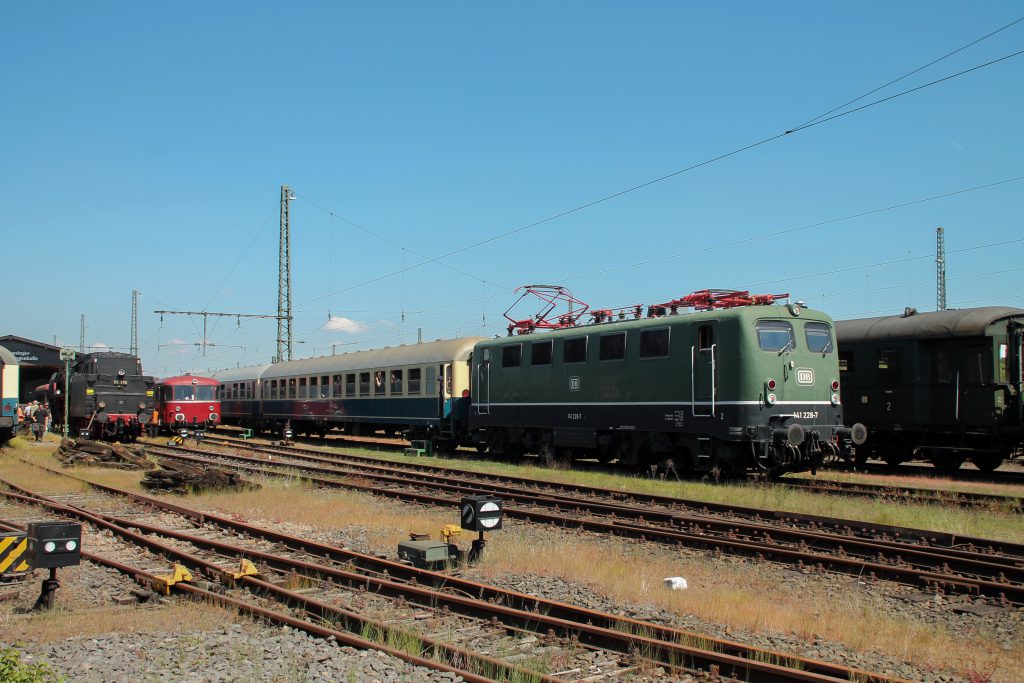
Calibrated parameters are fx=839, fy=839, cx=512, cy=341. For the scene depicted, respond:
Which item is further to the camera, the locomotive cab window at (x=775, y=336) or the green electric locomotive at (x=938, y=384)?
the green electric locomotive at (x=938, y=384)

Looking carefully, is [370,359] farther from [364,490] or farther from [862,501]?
[862,501]

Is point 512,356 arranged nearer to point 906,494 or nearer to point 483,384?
point 483,384

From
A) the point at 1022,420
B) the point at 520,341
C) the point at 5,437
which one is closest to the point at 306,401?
the point at 5,437

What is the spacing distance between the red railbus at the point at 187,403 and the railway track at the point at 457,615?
25037 mm

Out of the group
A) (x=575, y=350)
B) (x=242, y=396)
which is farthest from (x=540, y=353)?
(x=242, y=396)

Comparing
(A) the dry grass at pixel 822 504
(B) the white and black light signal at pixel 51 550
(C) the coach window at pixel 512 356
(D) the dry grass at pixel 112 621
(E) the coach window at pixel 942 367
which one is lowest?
(D) the dry grass at pixel 112 621

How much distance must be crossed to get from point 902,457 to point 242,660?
1867cm

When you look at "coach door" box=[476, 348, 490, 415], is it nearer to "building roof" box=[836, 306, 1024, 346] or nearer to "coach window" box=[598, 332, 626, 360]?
"coach window" box=[598, 332, 626, 360]

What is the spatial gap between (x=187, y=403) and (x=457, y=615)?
3193 centimetres

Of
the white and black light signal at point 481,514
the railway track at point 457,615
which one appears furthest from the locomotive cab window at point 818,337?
the railway track at point 457,615

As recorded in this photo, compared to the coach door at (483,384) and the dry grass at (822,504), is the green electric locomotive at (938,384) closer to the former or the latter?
the dry grass at (822,504)

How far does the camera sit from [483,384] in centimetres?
2516

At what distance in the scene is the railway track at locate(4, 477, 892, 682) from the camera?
245 inches

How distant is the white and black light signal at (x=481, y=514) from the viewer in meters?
9.80
